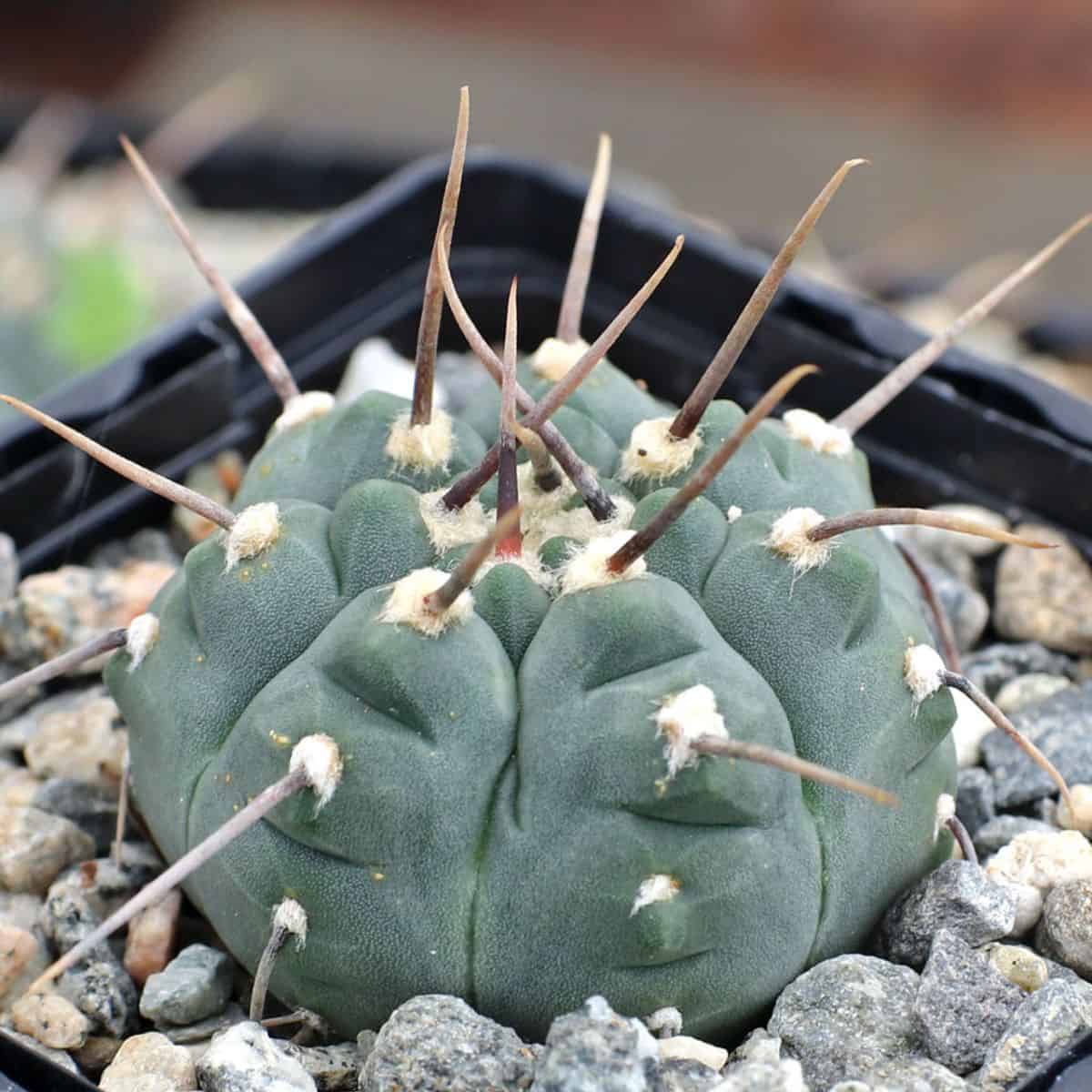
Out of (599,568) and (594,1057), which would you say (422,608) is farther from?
(594,1057)

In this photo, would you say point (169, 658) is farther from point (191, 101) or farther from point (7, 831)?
point (191, 101)

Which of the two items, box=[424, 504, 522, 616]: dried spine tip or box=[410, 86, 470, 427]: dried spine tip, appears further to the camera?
box=[410, 86, 470, 427]: dried spine tip

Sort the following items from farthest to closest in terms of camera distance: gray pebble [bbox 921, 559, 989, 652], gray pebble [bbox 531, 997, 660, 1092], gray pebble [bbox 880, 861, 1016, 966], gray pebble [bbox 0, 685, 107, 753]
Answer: gray pebble [bbox 921, 559, 989, 652]
gray pebble [bbox 0, 685, 107, 753]
gray pebble [bbox 880, 861, 1016, 966]
gray pebble [bbox 531, 997, 660, 1092]

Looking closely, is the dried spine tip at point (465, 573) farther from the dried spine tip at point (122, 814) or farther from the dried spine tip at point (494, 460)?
the dried spine tip at point (122, 814)

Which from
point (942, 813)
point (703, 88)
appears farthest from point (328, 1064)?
point (703, 88)

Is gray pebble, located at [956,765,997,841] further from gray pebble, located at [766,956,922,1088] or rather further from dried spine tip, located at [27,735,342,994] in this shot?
dried spine tip, located at [27,735,342,994]

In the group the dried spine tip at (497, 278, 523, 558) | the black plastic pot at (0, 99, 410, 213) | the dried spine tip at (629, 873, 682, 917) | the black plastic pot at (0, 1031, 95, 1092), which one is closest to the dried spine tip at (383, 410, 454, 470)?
the dried spine tip at (497, 278, 523, 558)

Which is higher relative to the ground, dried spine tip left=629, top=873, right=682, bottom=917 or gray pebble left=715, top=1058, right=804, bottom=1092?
dried spine tip left=629, top=873, right=682, bottom=917

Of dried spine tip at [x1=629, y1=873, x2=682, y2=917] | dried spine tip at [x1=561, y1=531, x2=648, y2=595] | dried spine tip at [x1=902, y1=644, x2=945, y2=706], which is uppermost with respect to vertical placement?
dried spine tip at [x1=561, y1=531, x2=648, y2=595]
